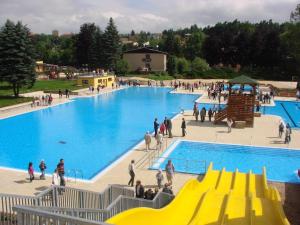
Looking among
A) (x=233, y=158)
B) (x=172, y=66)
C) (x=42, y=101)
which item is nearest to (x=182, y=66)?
(x=172, y=66)

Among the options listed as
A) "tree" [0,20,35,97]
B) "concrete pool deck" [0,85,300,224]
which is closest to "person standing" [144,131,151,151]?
"concrete pool deck" [0,85,300,224]

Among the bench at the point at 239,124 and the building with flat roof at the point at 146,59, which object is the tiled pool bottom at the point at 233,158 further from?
the building with flat roof at the point at 146,59

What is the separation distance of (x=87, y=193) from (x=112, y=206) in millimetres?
1649

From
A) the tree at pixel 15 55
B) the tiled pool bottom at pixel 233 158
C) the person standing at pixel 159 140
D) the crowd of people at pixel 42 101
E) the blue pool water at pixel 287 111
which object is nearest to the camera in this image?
the tiled pool bottom at pixel 233 158

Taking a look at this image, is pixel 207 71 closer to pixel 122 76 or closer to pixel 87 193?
pixel 122 76

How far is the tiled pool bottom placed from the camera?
16.5 meters

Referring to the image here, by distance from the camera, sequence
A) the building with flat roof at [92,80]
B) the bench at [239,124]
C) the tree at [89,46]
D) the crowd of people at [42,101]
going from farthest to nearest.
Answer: the tree at [89,46] → the building with flat roof at [92,80] → the crowd of people at [42,101] → the bench at [239,124]

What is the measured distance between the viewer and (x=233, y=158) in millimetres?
18516

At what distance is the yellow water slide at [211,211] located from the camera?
8.74m

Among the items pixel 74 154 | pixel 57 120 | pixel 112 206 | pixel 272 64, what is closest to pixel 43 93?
pixel 57 120

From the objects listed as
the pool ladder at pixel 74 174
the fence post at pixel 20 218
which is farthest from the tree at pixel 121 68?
the fence post at pixel 20 218

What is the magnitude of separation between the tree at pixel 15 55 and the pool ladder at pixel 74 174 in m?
22.4

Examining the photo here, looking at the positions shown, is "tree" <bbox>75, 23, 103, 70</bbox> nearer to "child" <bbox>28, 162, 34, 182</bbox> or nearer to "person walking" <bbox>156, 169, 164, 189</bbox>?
"child" <bbox>28, 162, 34, 182</bbox>

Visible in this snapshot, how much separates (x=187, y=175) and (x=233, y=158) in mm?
4188
